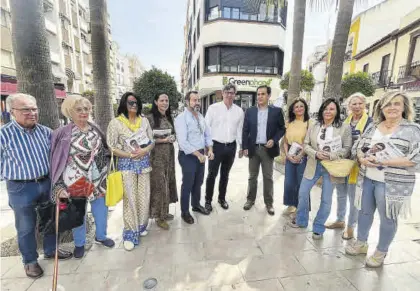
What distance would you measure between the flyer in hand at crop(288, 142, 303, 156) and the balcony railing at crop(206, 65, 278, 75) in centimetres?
1406

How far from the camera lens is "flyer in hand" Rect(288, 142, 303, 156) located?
3.18 m

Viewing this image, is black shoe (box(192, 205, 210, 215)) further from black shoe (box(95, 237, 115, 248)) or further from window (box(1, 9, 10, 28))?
window (box(1, 9, 10, 28))

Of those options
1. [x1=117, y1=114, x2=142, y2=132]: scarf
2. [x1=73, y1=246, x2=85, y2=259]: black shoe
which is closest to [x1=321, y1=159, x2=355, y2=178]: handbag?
[x1=117, y1=114, x2=142, y2=132]: scarf

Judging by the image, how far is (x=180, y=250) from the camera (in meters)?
2.76

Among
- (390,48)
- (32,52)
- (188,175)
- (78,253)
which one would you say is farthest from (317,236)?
(390,48)

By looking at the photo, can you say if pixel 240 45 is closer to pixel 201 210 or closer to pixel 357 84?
pixel 357 84

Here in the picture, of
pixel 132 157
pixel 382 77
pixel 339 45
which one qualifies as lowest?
pixel 132 157

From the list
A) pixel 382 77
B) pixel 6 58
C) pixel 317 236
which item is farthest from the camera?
pixel 382 77

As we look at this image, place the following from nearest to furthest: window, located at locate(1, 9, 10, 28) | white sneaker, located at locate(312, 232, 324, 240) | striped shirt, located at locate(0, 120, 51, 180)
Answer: striped shirt, located at locate(0, 120, 51, 180) < white sneaker, located at locate(312, 232, 324, 240) < window, located at locate(1, 9, 10, 28)

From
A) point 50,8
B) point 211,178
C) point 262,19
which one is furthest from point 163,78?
point 211,178

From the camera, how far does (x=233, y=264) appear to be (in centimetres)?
250

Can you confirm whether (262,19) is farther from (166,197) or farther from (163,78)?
(166,197)

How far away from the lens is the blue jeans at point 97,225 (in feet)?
8.68

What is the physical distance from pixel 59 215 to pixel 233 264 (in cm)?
197
